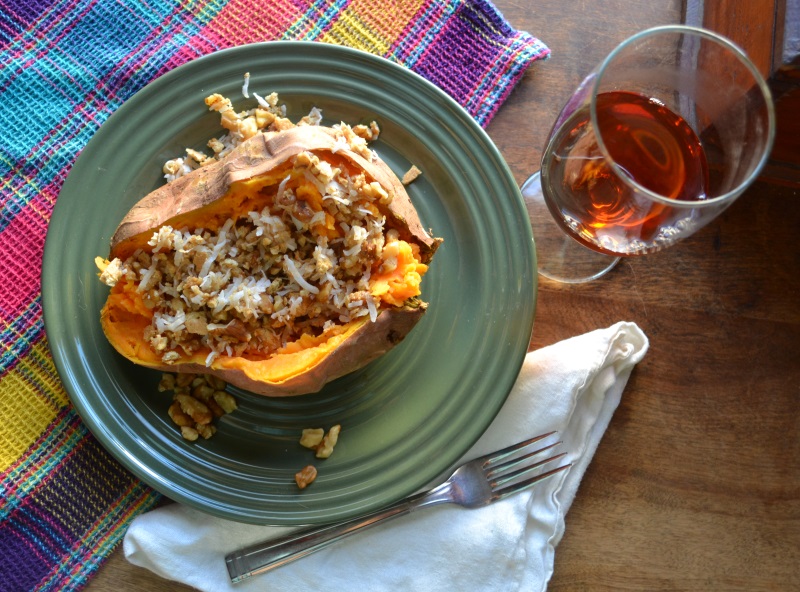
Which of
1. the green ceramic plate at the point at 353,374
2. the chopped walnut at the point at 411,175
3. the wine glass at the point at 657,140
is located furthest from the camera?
the chopped walnut at the point at 411,175

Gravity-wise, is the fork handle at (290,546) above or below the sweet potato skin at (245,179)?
below

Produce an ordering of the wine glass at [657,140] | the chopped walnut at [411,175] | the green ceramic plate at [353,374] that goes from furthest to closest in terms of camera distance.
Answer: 1. the chopped walnut at [411,175]
2. the green ceramic plate at [353,374]
3. the wine glass at [657,140]

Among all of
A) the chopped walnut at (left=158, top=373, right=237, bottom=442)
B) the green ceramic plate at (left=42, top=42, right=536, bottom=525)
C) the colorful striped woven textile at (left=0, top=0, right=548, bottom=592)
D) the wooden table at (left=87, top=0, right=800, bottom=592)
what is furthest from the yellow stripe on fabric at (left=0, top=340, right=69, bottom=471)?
the wooden table at (left=87, top=0, right=800, bottom=592)

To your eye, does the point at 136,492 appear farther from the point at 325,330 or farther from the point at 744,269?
the point at 744,269

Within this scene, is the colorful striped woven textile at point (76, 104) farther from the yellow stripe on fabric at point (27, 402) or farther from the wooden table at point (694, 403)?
the wooden table at point (694, 403)

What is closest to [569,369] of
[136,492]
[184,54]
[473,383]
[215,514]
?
[473,383]

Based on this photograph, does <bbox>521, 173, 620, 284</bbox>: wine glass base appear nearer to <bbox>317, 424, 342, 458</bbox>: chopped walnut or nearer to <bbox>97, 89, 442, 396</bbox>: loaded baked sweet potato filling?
<bbox>97, 89, 442, 396</bbox>: loaded baked sweet potato filling

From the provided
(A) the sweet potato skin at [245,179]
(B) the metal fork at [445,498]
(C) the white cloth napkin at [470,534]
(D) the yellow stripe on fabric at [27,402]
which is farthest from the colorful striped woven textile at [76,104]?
(A) the sweet potato skin at [245,179]
